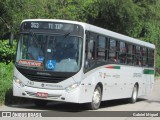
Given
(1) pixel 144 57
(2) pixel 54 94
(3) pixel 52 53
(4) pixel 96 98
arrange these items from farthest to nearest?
(1) pixel 144 57 → (4) pixel 96 98 → (3) pixel 52 53 → (2) pixel 54 94

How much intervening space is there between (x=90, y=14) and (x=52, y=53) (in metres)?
18.2

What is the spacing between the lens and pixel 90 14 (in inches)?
1302

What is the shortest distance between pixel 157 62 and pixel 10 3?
29210 millimetres

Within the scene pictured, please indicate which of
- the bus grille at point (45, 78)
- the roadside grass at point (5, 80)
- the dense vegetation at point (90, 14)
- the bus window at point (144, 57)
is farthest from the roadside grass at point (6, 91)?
the bus window at point (144, 57)

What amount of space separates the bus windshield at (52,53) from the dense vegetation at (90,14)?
2831 mm

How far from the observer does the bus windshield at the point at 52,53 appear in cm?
1503

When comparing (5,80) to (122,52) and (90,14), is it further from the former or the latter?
(90,14)

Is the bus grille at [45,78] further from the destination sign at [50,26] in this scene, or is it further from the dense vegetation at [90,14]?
the dense vegetation at [90,14]

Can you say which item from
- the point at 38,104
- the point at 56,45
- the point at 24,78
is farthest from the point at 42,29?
the point at 38,104

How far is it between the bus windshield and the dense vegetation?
2.83 m

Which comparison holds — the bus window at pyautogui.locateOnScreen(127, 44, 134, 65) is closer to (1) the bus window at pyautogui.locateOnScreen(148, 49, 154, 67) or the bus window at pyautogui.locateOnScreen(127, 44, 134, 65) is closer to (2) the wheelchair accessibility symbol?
(1) the bus window at pyautogui.locateOnScreen(148, 49, 154, 67)

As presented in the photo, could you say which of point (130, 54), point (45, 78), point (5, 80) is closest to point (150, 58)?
point (130, 54)

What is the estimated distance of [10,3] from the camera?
21.9m

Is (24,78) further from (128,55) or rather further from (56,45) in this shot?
(128,55)
